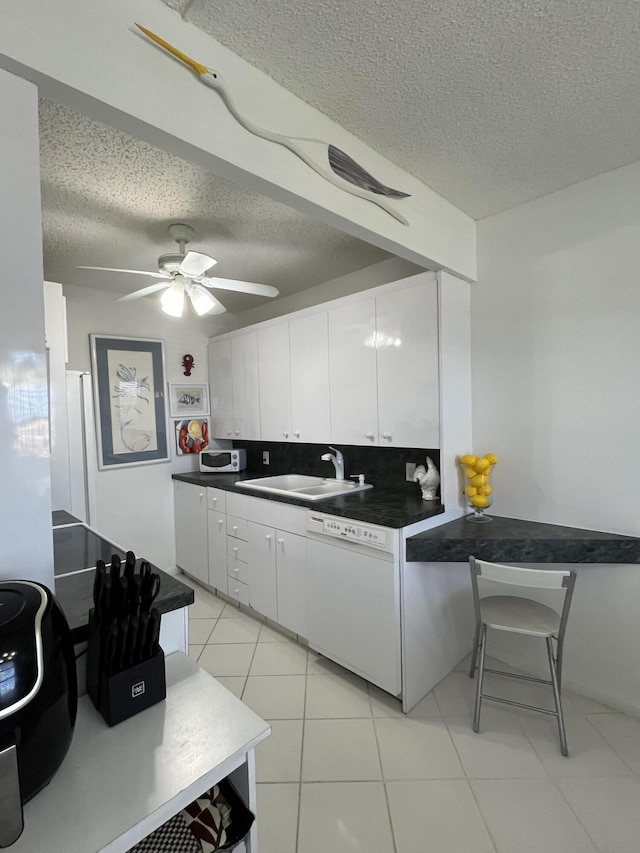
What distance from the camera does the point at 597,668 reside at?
2088 mm

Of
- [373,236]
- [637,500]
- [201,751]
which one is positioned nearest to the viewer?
[201,751]

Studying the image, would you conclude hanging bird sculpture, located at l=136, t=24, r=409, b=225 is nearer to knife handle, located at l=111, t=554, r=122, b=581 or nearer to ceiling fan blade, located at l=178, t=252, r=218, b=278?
ceiling fan blade, located at l=178, t=252, r=218, b=278

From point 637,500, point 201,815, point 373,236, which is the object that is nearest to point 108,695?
point 201,815

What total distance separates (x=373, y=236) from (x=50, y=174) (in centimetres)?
142

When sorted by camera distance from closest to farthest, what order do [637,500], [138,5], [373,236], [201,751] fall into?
[201,751]
[138,5]
[373,236]
[637,500]

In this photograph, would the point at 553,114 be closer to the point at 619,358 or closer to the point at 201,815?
the point at 619,358

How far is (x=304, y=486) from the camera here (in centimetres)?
334

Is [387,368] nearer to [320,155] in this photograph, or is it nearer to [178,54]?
[320,155]

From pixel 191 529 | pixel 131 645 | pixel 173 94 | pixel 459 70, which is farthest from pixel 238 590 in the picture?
pixel 459 70

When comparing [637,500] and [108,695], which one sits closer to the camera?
[108,695]

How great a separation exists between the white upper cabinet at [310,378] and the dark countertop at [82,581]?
5.17 feet

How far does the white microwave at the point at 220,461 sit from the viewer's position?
147 inches

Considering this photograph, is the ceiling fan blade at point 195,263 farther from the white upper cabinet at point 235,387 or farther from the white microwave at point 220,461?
the white microwave at point 220,461

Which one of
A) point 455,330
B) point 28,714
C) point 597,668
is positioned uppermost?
point 455,330
